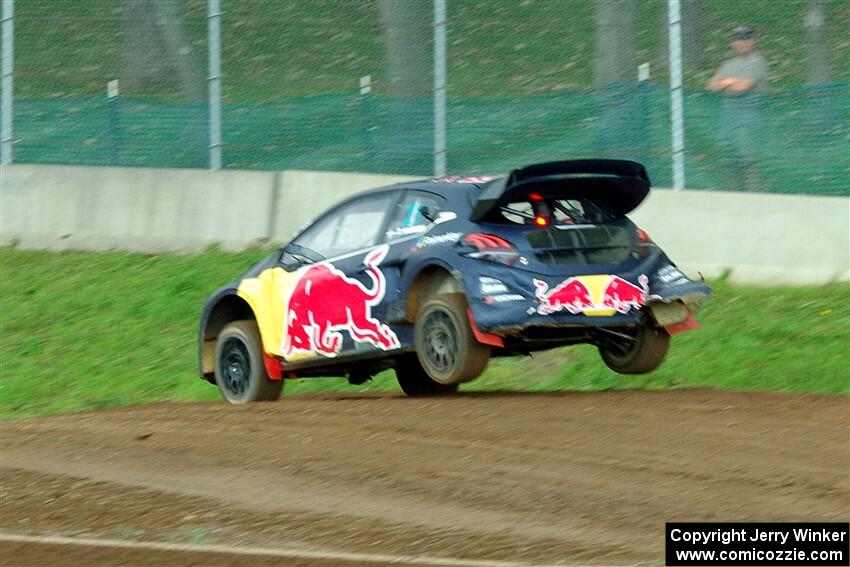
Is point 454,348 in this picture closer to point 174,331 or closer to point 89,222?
point 174,331

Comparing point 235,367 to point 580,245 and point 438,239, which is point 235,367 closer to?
point 438,239

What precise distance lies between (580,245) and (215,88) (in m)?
9.23

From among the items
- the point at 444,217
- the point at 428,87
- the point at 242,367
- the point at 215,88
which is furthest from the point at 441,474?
the point at 215,88

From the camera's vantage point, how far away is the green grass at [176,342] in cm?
1362

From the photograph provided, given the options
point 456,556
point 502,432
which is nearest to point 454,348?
point 502,432

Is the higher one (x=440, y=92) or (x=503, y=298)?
(x=440, y=92)

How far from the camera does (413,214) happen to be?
12.0 m

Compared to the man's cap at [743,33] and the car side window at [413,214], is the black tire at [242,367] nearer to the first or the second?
the car side window at [413,214]

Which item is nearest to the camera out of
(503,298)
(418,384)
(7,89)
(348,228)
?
(503,298)

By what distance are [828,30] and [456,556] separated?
9.69 meters

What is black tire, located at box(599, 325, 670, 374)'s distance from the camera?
1201 cm

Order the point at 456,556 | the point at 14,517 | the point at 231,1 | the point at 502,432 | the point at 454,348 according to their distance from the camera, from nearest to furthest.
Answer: the point at 456,556, the point at 14,517, the point at 502,432, the point at 454,348, the point at 231,1

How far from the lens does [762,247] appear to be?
1586 cm

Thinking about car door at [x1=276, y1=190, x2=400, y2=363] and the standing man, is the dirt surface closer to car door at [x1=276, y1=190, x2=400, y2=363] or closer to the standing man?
car door at [x1=276, y1=190, x2=400, y2=363]
